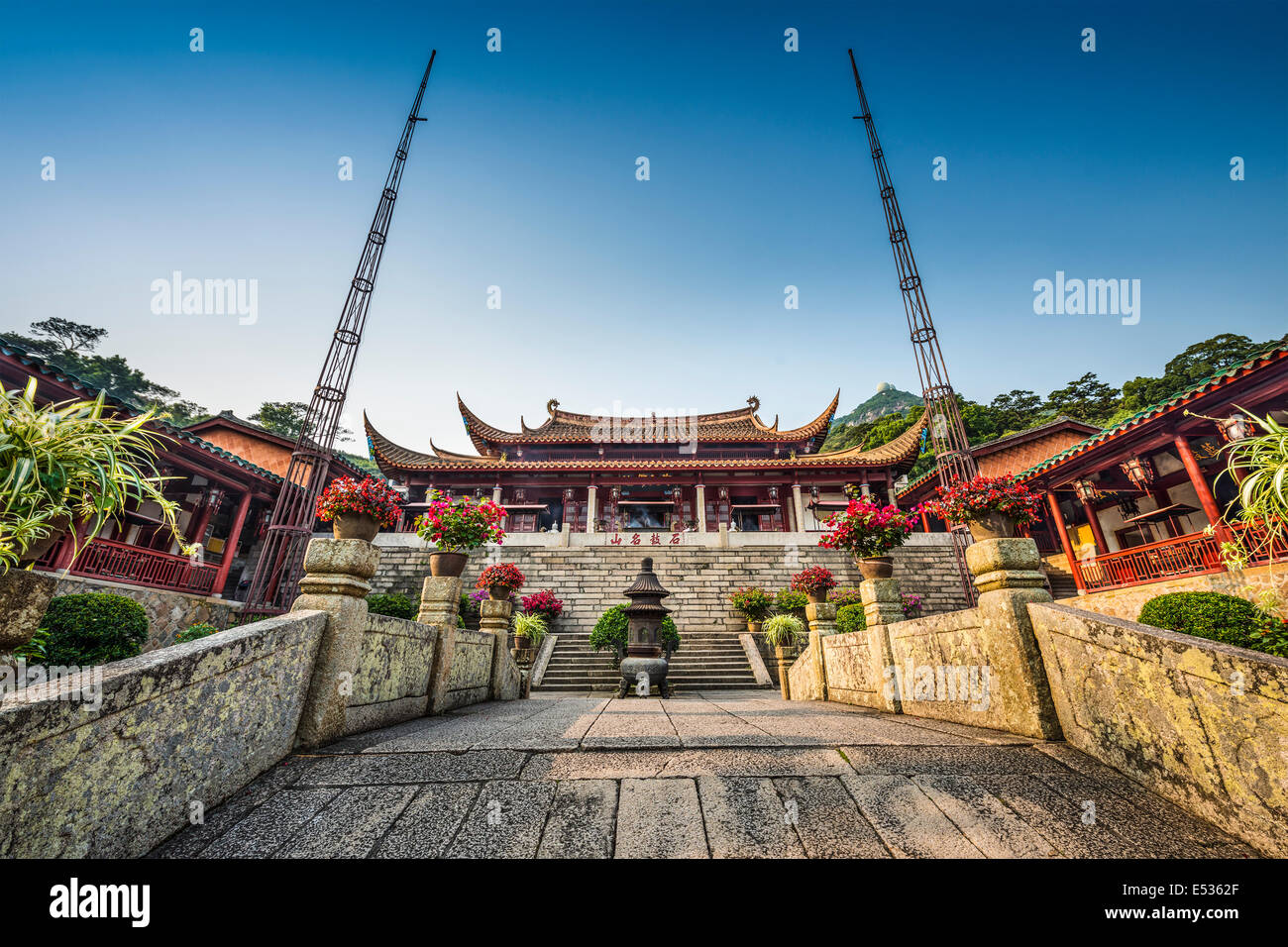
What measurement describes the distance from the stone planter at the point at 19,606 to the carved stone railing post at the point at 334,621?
51.2 inches

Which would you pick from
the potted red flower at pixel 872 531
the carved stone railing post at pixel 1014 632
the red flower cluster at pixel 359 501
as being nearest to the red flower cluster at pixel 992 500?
the carved stone railing post at pixel 1014 632

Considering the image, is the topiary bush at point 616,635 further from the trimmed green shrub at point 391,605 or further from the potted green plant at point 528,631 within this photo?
the trimmed green shrub at point 391,605

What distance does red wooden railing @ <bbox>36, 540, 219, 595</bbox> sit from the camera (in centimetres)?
1022

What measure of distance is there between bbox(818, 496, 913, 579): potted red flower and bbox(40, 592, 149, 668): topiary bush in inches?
388

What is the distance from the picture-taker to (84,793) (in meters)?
1.74

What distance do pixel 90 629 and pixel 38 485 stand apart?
766 centimetres

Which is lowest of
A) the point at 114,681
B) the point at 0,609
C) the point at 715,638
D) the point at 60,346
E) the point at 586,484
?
the point at 715,638

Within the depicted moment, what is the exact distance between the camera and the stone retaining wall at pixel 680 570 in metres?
14.6

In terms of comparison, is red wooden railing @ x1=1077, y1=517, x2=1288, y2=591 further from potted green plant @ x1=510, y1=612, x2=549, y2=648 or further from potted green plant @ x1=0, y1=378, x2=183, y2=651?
potted green plant @ x1=0, y1=378, x2=183, y2=651
